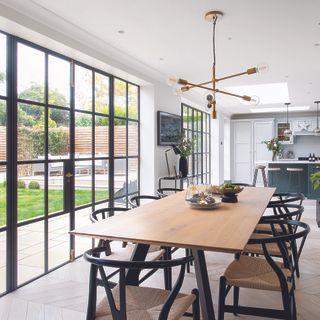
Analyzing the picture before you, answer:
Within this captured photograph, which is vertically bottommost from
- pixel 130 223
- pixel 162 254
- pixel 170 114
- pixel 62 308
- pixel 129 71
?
pixel 62 308

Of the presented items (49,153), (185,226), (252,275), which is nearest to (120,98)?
(49,153)

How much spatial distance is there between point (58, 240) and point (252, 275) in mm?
2372

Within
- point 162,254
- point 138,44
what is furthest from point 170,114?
point 162,254

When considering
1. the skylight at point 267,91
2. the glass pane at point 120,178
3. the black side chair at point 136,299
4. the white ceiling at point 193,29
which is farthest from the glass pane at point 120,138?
the skylight at point 267,91

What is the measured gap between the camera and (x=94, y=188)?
4.48m

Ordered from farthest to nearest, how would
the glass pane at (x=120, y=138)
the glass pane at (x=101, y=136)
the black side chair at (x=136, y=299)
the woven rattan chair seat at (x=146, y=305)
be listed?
the glass pane at (x=120, y=138), the glass pane at (x=101, y=136), the woven rattan chair seat at (x=146, y=305), the black side chair at (x=136, y=299)

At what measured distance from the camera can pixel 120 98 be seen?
518 cm

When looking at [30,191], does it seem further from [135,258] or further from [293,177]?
[293,177]

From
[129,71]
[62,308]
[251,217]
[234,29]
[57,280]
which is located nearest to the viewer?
[251,217]

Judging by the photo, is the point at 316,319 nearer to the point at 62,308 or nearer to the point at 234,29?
the point at 62,308

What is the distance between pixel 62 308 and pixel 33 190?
4.02ft

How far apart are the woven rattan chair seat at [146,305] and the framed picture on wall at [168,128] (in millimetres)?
4046

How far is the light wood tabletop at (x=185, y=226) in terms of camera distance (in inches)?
76.2

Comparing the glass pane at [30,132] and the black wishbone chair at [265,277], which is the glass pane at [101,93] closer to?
the glass pane at [30,132]
